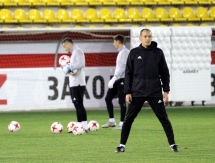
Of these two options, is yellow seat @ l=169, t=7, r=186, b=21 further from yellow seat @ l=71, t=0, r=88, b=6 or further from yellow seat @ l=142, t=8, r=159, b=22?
yellow seat @ l=71, t=0, r=88, b=6

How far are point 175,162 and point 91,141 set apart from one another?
381cm

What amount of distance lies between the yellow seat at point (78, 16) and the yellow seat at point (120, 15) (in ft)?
4.01

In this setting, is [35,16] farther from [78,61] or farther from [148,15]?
[78,61]

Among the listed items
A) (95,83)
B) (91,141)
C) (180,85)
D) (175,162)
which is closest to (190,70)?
(180,85)

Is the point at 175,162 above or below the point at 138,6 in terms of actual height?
below

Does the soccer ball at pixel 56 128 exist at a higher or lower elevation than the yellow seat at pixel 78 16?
lower

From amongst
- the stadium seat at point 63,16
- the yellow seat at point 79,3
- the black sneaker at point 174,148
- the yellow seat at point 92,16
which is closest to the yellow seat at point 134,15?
the yellow seat at point 92,16

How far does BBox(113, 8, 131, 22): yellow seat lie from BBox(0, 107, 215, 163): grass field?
6.23m

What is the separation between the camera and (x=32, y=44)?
79.3 feet

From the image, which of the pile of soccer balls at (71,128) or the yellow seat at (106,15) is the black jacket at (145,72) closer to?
the pile of soccer balls at (71,128)

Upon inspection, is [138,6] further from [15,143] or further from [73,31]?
[15,143]

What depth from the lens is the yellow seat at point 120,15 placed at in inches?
990

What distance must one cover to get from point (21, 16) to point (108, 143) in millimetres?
12835

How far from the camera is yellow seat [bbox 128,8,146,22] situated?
2522 cm
